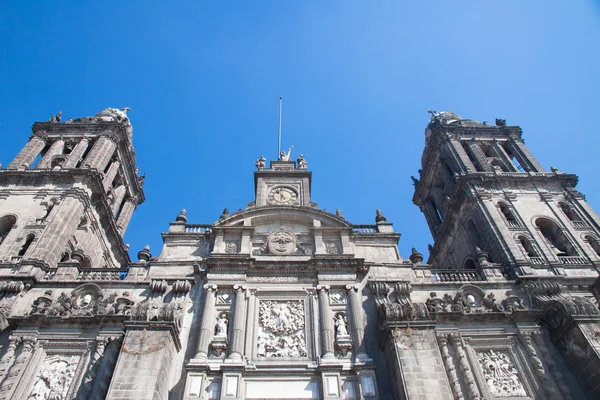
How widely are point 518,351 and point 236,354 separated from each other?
10.6m

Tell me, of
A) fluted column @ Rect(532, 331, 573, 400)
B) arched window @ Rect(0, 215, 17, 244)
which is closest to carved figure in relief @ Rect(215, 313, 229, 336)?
fluted column @ Rect(532, 331, 573, 400)

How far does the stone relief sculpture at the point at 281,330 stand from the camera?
16750 mm

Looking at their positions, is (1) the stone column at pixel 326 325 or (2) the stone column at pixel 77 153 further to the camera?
(2) the stone column at pixel 77 153

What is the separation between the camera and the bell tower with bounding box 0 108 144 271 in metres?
21.7

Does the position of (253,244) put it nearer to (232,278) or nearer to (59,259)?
(232,278)

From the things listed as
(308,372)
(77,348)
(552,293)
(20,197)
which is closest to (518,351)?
(552,293)

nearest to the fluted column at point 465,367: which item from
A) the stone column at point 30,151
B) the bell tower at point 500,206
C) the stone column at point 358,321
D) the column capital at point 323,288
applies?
the stone column at point 358,321

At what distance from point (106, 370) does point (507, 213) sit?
20907 millimetres

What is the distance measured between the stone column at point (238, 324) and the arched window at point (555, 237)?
15.7 meters

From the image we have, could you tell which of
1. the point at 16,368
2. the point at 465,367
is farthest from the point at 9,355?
the point at 465,367

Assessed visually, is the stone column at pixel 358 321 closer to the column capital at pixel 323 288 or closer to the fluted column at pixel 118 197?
the column capital at pixel 323 288

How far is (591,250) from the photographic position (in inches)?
876

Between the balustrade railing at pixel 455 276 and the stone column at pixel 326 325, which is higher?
the balustrade railing at pixel 455 276

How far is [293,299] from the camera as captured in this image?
18.5m
